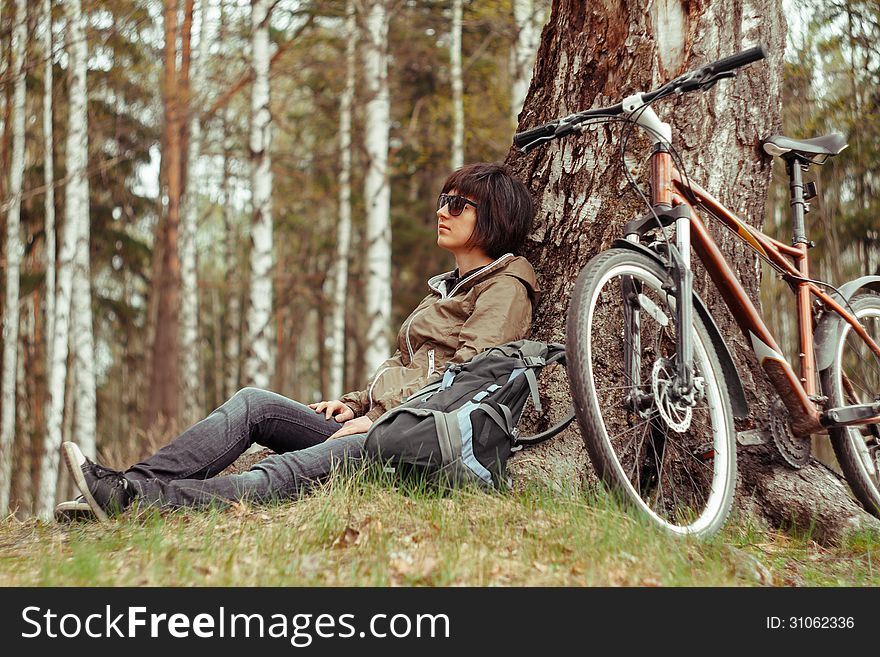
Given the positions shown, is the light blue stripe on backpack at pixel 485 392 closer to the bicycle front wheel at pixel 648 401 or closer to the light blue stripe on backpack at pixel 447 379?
the light blue stripe on backpack at pixel 447 379

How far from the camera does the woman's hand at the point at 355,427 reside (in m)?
3.47

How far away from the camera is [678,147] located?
3811mm

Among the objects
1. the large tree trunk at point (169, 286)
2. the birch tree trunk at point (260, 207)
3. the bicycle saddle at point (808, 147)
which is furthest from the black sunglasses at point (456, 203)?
the large tree trunk at point (169, 286)

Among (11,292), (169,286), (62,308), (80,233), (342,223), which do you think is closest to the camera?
(80,233)

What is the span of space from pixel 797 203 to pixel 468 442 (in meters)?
1.85

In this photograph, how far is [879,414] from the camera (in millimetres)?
3512

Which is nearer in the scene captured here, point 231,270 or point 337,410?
point 337,410

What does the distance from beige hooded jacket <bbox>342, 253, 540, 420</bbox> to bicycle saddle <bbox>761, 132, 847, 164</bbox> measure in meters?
1.21

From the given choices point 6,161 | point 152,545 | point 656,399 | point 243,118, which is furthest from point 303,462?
point 243,118

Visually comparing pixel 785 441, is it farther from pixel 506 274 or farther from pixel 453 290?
pixel 453 290

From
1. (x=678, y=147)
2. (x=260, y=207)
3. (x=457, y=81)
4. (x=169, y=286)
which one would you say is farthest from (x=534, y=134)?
(x=169, y=286)

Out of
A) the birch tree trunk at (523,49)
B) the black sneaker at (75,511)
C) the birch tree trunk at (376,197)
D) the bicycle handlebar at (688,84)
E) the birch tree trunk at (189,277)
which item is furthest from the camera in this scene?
the birch tree trunk at (189,277)

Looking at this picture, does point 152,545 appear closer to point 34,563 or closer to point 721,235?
point 34,563

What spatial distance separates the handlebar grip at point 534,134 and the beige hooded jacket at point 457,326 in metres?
0.54
